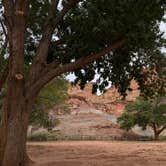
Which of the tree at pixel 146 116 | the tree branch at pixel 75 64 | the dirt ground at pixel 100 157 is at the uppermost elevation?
the tree at pixel 146 116

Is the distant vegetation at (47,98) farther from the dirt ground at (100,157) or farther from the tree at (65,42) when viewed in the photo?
the tree at (65,42)

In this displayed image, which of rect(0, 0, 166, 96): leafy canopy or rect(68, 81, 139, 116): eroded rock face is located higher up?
rect(68, 81, 139, 116): eroded rock face

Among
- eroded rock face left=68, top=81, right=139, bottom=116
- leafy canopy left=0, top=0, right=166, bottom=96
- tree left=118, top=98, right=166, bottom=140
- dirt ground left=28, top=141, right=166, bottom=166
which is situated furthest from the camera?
eroded rock face left=68, top=81, right=139, bottom=116

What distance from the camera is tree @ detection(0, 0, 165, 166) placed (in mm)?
13945

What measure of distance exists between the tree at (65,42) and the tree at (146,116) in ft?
125

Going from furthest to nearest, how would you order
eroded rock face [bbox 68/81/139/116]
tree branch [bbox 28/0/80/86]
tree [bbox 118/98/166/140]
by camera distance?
eroded rock face [bbox 68/81/139/116] < tree [bbox 118/98/166/140] < tree branch [bbox 28/0/80/86]

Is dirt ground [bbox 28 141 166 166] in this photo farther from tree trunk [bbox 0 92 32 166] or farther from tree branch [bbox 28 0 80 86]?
tree branch [bbox 28 0 80 86]

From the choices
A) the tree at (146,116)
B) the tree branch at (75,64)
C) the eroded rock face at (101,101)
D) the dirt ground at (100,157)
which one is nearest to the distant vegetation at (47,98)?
the dirt ground at (100,157)

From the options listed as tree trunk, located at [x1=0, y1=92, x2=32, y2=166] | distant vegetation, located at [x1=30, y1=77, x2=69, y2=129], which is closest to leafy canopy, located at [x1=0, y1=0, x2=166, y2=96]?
tree trunk, located at [x1=0, y1=92, x2=32, y2=166]

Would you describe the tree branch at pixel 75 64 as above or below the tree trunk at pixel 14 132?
above

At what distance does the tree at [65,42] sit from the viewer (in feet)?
45.8

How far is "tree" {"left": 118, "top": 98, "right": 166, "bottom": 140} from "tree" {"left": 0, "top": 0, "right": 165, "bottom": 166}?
125ft

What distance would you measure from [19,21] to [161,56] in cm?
572

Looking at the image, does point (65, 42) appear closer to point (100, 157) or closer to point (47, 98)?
point (100, 157)
